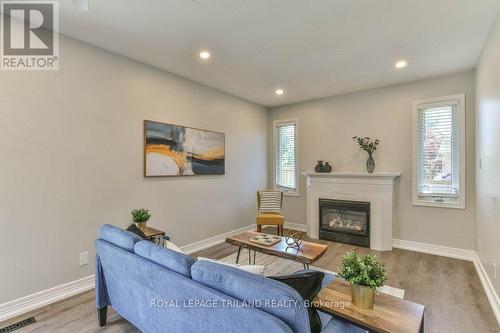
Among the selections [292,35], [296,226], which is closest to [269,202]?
[296,226]

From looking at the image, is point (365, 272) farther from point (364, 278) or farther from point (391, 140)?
point (391, 140)

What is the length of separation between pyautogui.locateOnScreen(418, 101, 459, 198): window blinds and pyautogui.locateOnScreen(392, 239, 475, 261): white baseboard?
811 mm

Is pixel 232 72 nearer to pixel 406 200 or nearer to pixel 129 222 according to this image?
pixel 129 222

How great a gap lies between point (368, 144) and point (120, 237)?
13.8ft

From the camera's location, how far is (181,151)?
3.84 metres

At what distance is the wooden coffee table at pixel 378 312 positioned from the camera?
123 centimetres

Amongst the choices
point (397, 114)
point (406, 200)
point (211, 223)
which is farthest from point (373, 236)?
point (211, 223)

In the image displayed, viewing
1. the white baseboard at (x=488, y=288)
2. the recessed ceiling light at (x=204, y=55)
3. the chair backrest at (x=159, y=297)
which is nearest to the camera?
the chair backrest at (x=159, y=297)

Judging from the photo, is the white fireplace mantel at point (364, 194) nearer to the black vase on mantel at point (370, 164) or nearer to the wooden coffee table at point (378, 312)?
the black vase on mantel at point (370, 164)

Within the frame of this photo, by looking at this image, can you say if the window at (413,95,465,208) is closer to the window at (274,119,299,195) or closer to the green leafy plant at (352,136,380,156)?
the green leafy plant at (352,136,380,156)

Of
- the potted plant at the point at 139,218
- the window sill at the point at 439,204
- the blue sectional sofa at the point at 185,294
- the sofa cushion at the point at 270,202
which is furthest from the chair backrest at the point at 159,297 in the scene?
the window sill at the point at 439,204

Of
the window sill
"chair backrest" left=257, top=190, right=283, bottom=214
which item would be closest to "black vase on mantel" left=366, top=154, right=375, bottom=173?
the window sill

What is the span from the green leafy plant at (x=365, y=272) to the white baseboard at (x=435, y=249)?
A: 3417 millimetres

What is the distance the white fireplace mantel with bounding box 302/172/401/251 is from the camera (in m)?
4.14
